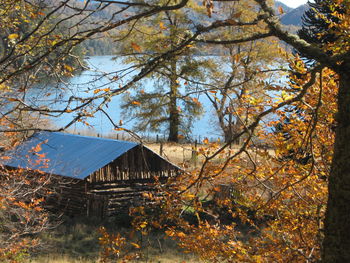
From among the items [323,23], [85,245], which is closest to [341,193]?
[323,23]

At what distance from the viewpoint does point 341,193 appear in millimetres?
2893

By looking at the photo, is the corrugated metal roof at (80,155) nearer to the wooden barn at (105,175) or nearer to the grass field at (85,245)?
the wooden barn at (105,175)

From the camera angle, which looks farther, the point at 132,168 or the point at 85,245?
the point at 132,168

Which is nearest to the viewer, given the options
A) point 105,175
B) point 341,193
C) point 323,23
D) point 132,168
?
point 341,193

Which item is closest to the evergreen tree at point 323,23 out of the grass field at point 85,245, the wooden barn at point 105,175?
the grass field at point 85,245

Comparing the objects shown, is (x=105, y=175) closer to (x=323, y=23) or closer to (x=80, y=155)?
(x=80, y=155)

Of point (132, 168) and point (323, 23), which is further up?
point (323, 23)

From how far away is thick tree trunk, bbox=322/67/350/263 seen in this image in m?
2.86

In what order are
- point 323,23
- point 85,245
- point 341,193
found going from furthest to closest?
point 85,245 → point 323,23 → point 341,193

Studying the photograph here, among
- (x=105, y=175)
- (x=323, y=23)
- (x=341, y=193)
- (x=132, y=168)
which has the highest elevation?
(x=323, y=23)

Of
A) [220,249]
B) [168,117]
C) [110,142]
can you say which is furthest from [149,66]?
[168,117]

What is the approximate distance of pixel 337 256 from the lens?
2.87m

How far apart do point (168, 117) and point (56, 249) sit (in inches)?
995

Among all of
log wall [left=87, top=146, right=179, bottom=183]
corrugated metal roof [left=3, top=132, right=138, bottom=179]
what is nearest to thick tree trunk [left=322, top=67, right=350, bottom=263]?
corrugated metal roof [left=3, top=132, right=138, bottom=179]
